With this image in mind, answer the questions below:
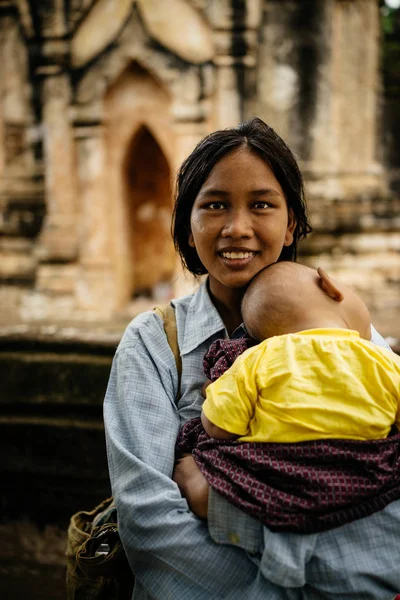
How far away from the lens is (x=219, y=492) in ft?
3.52

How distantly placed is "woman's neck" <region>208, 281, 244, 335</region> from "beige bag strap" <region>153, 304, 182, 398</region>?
0.41 ft

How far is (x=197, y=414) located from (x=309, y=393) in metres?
0.32

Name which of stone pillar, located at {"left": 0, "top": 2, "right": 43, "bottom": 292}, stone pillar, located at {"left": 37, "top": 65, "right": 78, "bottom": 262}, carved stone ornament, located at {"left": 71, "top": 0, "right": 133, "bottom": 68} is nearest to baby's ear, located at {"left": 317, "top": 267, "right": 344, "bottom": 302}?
stone pillar, located at {"left": 37, "top": 65, "right": 78, "bottom": 262}

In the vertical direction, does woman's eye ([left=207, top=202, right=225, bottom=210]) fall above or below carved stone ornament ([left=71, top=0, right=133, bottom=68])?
below

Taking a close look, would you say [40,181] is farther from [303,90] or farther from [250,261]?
[250,261]

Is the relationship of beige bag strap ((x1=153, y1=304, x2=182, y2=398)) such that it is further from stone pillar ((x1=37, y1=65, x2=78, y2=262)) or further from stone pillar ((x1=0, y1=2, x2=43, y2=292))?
stone pillar ((x1=0, y1=2, x2=43, y2=292))

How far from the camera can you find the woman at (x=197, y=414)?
3.40ft

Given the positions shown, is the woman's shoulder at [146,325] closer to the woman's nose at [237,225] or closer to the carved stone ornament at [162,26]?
the woman's nose at [237,225]

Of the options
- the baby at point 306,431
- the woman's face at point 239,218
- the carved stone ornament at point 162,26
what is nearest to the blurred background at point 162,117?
the carved stone ornament at point 162,26

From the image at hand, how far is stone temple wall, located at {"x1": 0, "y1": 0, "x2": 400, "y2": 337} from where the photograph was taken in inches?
205

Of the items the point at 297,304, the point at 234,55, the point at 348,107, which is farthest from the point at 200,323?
the point at 348,107

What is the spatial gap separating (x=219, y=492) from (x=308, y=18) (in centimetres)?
526

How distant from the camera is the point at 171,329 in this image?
4.62 feet

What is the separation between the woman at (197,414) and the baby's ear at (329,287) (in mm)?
161
